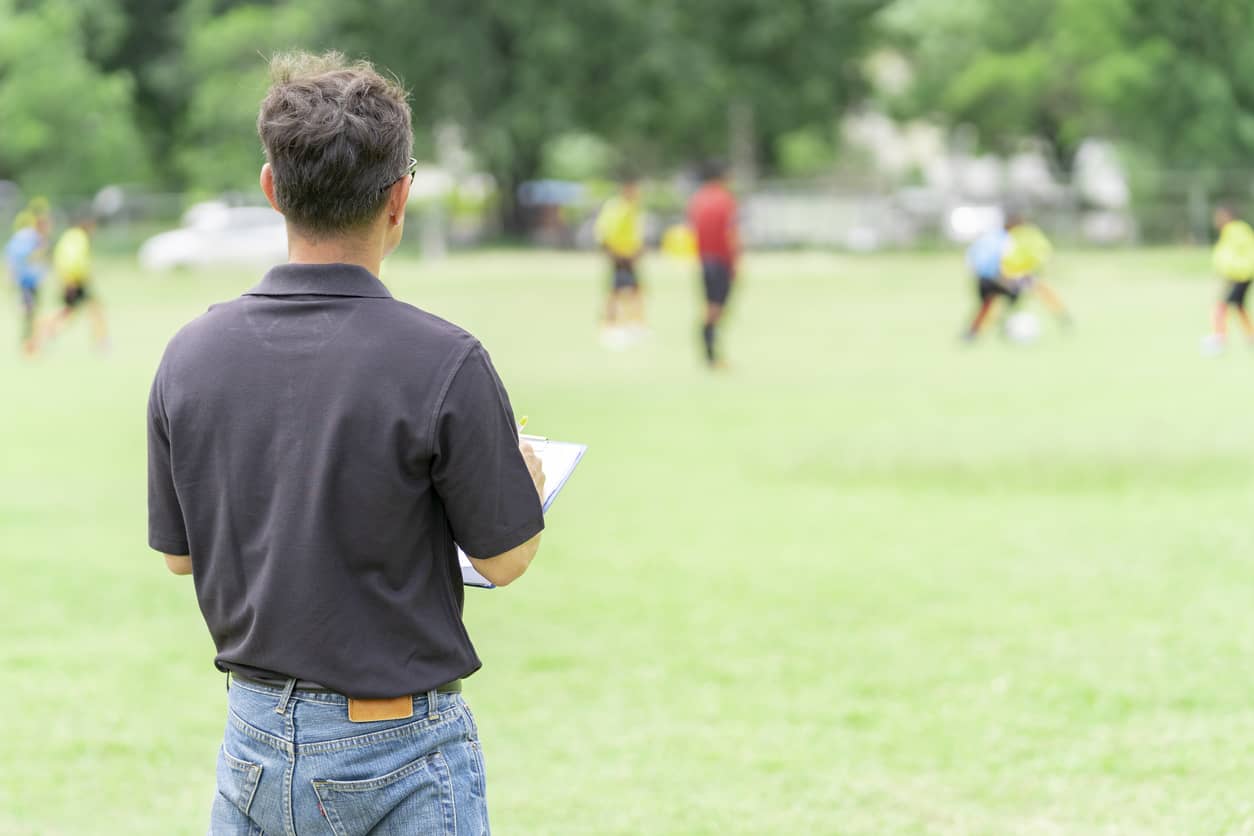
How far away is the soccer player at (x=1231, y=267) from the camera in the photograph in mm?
18266

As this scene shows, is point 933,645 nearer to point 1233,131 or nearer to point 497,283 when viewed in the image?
point 497,283

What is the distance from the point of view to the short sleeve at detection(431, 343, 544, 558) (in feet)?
7.85

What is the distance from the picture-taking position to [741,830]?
4699 millimetres

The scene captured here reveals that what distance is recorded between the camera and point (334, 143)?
95.4 inches

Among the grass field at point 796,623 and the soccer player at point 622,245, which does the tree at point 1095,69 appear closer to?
the soccer player at point 622,245

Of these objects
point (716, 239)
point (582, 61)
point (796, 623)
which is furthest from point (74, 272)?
point (582, 61)

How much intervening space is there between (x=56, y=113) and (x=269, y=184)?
146 ft

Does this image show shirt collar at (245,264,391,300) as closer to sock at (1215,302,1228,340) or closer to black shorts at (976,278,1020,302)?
sock at (1215,302,1228,340)

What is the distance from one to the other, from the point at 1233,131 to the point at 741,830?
4182 centimetres

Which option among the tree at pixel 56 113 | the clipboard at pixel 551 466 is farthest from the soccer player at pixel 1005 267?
the tree at pixel 56 113

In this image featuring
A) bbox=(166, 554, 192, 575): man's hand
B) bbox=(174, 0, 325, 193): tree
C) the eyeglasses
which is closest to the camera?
the eyeglasses

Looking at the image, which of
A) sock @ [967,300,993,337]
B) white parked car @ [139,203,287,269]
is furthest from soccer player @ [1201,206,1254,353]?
white parked car @ [139,203,287,269]

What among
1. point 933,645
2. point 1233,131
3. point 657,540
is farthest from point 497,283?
point 933,645

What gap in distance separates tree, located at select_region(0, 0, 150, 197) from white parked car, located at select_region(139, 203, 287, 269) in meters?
6.06
